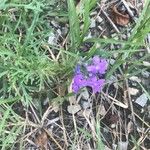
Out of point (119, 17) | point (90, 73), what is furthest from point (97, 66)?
point (119, 17)

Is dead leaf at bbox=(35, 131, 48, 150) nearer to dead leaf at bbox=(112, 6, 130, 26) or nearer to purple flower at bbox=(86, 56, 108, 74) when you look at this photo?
purple flower at bbox=(86, 56, 108, 74)

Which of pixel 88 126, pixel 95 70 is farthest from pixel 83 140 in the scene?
pixel 95 70

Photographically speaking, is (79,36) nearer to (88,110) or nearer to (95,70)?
(95,70)

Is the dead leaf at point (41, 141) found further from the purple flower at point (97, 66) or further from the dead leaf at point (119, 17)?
the dead leaf at point (119, 17)

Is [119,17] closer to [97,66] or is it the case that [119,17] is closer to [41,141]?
[97,66]

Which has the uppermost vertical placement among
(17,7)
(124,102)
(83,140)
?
(17,7)
